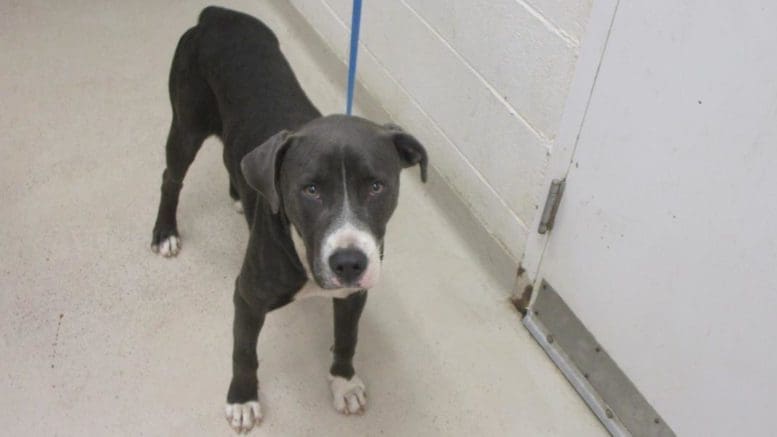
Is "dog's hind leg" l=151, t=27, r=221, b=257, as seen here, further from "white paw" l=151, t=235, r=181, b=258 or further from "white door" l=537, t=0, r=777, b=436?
"white door" l=537, t=0, r=777, b=436

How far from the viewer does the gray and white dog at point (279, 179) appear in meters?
1.68

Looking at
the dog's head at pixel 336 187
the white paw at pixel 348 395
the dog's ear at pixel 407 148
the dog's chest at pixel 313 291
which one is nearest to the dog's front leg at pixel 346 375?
the white paw at pixel 348 395

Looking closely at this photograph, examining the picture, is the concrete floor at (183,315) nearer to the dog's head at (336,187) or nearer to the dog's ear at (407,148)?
the dog's head at (336,187)

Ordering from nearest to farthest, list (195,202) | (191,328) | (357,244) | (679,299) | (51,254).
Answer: (357,244) < (679,299) < (191,328) < (51,254) < (195,202)

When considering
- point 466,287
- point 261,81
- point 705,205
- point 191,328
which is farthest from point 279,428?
point 705,205

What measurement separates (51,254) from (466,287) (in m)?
1.57

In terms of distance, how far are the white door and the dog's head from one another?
0.62 m

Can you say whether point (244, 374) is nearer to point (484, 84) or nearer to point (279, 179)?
point (279, 179)

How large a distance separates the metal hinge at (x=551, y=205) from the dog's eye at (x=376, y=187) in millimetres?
827

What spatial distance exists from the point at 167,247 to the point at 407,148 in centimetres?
130

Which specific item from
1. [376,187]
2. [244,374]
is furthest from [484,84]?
[244,374]

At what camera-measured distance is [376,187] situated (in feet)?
5.68

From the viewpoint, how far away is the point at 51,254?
8.98 feet

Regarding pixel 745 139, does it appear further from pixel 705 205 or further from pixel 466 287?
pixel 466 287
